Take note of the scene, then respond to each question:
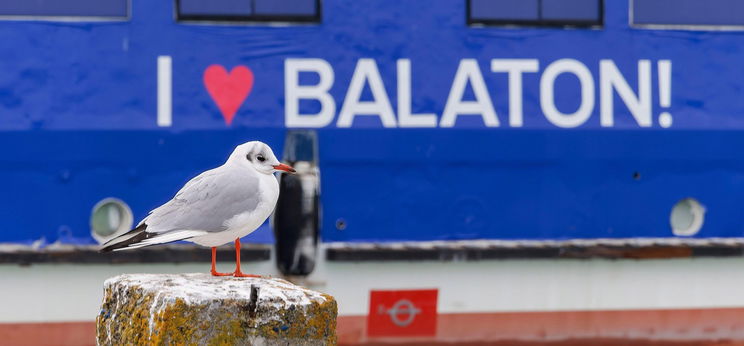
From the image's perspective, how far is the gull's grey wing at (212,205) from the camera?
3139mm

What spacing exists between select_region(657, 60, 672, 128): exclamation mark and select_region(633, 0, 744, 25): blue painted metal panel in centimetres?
23

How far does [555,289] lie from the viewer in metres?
5.85

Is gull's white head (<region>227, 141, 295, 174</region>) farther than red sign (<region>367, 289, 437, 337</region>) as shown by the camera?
No

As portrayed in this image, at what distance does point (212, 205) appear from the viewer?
10.4ft

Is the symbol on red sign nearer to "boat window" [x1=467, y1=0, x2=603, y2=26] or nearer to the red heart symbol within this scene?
the red heart symbol

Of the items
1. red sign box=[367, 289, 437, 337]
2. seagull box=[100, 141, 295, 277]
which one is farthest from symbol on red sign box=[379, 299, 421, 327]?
seagull box=[100, 141, 295, 277]

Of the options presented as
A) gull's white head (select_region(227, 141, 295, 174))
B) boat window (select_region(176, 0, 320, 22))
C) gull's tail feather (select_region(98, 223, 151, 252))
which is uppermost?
boat window (select_region(176, 0, 320, 22))

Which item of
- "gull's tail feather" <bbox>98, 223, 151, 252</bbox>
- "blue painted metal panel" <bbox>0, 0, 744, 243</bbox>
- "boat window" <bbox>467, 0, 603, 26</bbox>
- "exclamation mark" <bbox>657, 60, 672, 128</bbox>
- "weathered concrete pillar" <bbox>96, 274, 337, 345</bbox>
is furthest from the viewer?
"exclamation mark" <bbox>657, 60, 672, 128</bbox>

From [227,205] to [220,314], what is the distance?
434 millimetres

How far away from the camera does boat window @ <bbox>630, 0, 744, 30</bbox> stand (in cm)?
599

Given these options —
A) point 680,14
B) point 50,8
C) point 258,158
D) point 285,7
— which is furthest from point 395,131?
point 258,158

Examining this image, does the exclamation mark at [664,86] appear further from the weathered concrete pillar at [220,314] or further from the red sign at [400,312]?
the weathered concrete pillar at [220,314]

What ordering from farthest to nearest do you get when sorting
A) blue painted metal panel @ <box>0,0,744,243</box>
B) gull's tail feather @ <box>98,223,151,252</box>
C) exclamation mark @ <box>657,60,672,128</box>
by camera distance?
exclamation mark @ <box>657,60,672,128</box> < blue painted metal panel @ <box>0,0,744,243</box> < gull's tail feather @ <box>98,223,151,252</box>

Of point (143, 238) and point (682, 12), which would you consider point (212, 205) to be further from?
point (682, 12)
